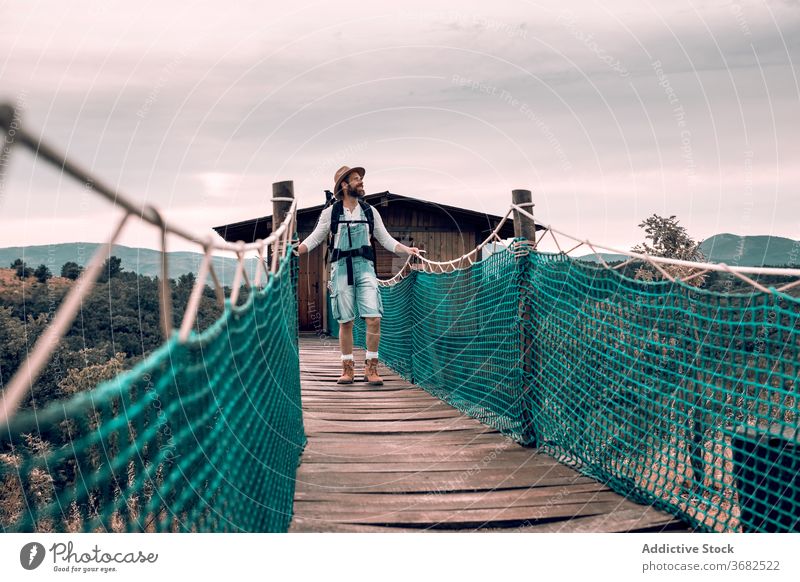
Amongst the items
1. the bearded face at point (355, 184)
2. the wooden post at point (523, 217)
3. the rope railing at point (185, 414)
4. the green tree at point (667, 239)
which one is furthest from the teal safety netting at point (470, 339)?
the green tree at point (667, 239)

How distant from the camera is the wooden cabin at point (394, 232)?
14844mm

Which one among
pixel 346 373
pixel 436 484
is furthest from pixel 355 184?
pixel 436 484

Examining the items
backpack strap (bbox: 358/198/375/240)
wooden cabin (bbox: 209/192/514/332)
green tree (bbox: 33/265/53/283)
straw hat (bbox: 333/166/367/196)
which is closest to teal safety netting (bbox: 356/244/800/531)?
backpack strap (bbox: 358/198/375/240)

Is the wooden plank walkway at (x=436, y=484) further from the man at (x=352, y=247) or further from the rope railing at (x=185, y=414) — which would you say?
the man at (x=352, y=247)

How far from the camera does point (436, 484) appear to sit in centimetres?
316

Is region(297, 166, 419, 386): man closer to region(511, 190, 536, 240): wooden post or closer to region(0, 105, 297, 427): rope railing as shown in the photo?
region(511, 190, 536, 240): wooden post

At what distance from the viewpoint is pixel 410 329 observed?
22.0ft

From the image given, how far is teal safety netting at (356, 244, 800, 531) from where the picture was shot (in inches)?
98.2

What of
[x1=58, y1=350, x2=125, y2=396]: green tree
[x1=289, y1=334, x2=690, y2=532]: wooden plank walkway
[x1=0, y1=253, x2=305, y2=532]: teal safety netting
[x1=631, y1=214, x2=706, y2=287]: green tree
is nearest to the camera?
[x1=0, y1=253, x2=305, y2=532]: teal safety netting

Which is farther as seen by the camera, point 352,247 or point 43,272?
point 43,272

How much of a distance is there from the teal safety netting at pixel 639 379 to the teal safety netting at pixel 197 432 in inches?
55.3

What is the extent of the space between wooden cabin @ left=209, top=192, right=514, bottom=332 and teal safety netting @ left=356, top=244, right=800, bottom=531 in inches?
378

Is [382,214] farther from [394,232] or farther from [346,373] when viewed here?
[346,373]

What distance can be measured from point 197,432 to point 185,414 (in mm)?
114
